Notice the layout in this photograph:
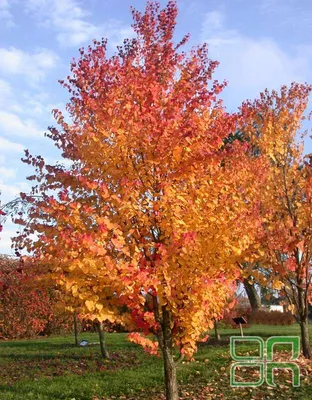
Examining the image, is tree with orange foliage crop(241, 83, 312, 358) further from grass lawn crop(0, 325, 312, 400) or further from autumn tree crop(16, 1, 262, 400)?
autumn tree crop(16, 1, 262, 400)

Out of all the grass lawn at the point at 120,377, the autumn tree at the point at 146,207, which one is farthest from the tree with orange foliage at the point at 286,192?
the autumn tree at the point at 146,207

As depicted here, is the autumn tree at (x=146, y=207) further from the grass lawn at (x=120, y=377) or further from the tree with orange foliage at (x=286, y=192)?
the tree with orange foliage at (x=286, y=192)

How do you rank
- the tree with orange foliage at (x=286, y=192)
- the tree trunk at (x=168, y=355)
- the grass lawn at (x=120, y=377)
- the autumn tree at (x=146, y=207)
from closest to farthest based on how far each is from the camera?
the autumn tree at (x=146, y=207) < the tree trunk at (x=168, y=355) < the grass lawn at (x=120, y=377) < the tree with orange foliage at (x=286, y=192)

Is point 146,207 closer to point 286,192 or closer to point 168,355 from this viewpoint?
point 168,355

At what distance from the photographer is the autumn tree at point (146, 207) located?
5.06 meters

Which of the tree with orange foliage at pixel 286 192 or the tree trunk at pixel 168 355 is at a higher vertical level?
the tree with orange foliage at pixel 286 192

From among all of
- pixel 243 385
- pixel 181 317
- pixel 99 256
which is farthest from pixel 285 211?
pixel 99 256

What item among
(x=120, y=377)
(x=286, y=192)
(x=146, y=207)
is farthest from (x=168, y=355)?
(x=286, y=192)

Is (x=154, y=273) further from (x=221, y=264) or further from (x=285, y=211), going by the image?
(x=285, y=211)

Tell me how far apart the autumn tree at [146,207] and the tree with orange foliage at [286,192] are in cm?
376

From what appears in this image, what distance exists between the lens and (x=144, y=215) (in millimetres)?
5508

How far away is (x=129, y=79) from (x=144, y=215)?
1.88 meters

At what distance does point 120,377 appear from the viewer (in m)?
9.06

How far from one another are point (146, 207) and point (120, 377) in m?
4.93
